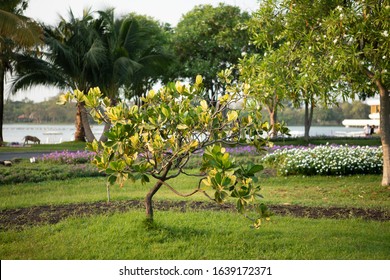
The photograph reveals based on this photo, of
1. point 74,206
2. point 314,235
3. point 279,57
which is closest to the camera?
point 314,235

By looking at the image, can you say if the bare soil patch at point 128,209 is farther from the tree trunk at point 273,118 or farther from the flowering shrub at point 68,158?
the flowering shrub at point 68,158

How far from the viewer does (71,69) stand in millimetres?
11805

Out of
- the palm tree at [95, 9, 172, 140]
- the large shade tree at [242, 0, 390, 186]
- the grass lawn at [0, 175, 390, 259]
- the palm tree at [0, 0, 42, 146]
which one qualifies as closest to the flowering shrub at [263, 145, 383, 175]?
the large shade tree at [242, 0, 390, 186]

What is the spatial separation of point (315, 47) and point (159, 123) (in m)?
2.74

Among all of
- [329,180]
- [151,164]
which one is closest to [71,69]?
[329,180]

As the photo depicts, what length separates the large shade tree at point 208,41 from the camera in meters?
14.9

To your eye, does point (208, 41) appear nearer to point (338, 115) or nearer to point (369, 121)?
point (338, 115)

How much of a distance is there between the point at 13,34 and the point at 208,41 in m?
8.36

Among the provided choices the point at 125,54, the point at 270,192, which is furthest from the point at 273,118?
the point at 270,192

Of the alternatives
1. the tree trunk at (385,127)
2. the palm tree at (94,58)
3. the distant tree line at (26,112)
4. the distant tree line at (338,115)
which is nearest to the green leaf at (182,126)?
the tree trunk at (385,127)

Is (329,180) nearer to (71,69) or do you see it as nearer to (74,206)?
Answer: (74,206)

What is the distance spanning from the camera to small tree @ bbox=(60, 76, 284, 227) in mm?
3037

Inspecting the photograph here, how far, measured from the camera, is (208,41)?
603 inches

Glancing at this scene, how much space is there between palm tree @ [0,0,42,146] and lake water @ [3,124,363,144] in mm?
753
